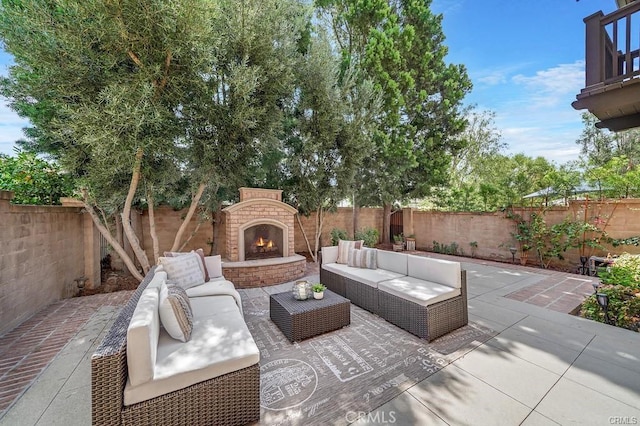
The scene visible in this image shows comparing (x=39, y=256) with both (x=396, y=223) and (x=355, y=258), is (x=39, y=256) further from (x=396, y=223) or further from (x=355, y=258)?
(x=396, y=223)

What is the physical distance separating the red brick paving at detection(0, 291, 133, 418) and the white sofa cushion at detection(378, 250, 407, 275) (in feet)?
15.5

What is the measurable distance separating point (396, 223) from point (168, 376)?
34.9 feet

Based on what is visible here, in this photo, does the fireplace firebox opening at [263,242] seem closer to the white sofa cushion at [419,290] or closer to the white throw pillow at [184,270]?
the white throw pillow at [184,270]

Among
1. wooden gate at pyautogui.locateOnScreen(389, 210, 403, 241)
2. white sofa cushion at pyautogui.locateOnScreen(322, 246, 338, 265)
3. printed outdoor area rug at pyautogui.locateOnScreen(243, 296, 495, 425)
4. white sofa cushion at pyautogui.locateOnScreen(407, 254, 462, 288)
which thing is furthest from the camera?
wooden gate at pyautogui.locateOnScreen(389, 210, 403, 241)

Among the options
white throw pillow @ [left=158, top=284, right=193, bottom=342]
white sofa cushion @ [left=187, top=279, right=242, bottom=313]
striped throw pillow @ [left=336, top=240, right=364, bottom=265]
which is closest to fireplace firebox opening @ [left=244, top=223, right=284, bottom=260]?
striped throw pillow @ [left=336, top=240, right=364, bottom=265]

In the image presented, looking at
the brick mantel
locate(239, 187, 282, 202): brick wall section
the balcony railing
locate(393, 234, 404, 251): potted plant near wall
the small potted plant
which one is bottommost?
locate(393, 234, 404, 251): potted plant near wall

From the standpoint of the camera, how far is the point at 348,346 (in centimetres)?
313

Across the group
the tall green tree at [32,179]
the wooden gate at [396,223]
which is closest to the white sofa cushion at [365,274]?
the tall green tree at [32,179]

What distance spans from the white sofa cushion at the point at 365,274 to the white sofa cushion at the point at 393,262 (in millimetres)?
87

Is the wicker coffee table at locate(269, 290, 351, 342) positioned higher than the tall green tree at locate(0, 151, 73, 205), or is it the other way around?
the tall green tree at locate(0, 151, 73, 205)

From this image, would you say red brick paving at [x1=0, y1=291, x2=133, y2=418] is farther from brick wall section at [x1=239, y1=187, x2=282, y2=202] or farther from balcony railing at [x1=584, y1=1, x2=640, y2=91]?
balcony railing at [x1=584, y1=1, x2=640, y2=91]

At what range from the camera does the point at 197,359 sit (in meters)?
1.97

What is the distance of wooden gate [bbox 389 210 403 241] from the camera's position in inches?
444

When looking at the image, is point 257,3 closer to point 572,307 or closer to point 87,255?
point 87,255
